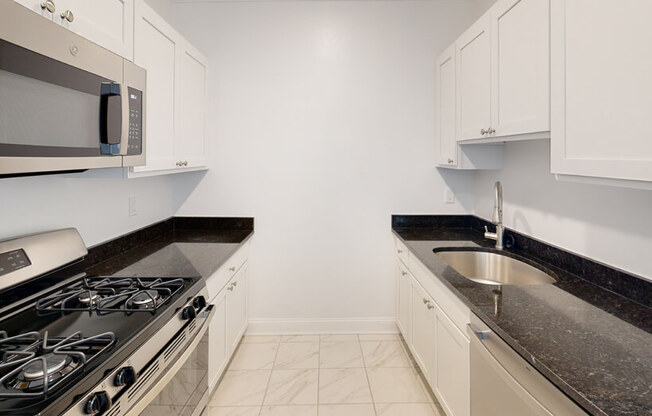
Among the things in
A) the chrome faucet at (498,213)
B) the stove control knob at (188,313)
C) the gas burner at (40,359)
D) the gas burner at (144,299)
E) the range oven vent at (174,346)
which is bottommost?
the range oven vent at (174,346)

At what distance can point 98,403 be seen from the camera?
934mm

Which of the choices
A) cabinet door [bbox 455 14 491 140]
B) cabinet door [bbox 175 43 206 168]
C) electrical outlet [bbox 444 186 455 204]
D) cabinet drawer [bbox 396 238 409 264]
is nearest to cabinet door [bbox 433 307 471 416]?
cabinet drawer [bbox 396 238 409 264]

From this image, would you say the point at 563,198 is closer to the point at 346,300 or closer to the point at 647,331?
the point at 647,331

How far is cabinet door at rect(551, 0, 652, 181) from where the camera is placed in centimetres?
104

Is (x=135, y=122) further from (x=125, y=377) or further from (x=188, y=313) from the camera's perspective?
(x=125, y=377)

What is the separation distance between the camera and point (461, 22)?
9.99ft

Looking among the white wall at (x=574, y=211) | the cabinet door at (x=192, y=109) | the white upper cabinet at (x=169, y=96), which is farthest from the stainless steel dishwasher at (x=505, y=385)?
the cabinet door at (x=192, y=109)

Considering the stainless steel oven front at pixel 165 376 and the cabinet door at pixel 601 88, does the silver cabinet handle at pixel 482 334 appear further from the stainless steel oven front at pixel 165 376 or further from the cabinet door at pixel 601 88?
the stainless steel oven front at pixel 165 376

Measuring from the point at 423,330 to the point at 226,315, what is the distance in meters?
1.18

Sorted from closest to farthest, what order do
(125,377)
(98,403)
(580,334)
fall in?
(98,403), (125,377), (580,334)

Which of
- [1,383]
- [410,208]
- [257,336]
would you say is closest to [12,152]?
[1,383]

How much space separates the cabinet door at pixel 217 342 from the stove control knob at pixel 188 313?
42cm

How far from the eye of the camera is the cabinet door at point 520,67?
1502 millimetres

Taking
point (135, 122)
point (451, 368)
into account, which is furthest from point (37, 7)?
point (451, 368)
